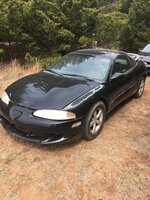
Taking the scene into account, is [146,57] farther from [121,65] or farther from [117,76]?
[117,76]

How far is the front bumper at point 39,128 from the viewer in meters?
3.21

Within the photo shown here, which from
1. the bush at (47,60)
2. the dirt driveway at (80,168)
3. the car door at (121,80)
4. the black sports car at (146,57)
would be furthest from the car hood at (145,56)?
the dirt driveway at (80,168)

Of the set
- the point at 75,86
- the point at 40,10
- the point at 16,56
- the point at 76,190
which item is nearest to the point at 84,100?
the point at 75,86

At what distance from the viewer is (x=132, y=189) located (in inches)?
112

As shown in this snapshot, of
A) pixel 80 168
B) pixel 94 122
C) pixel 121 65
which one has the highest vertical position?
pixel 121 65

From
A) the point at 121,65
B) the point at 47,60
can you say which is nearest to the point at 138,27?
the point at 47,60

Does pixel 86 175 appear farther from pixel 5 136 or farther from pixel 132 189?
pixel 5 136

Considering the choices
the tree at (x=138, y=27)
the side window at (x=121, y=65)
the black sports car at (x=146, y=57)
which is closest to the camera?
the side window at (x=121, y=65)

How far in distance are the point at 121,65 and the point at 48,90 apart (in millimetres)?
1799

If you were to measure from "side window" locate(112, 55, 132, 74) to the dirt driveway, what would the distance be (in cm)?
119

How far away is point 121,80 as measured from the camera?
14.9 ft

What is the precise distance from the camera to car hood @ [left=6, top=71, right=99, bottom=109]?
3.45 metres

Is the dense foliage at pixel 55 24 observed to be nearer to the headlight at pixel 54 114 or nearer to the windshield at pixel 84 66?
the windshield at pixel 84 66

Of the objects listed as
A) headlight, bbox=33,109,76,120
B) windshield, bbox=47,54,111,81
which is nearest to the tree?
windshield, bbox=47,54,111,81
